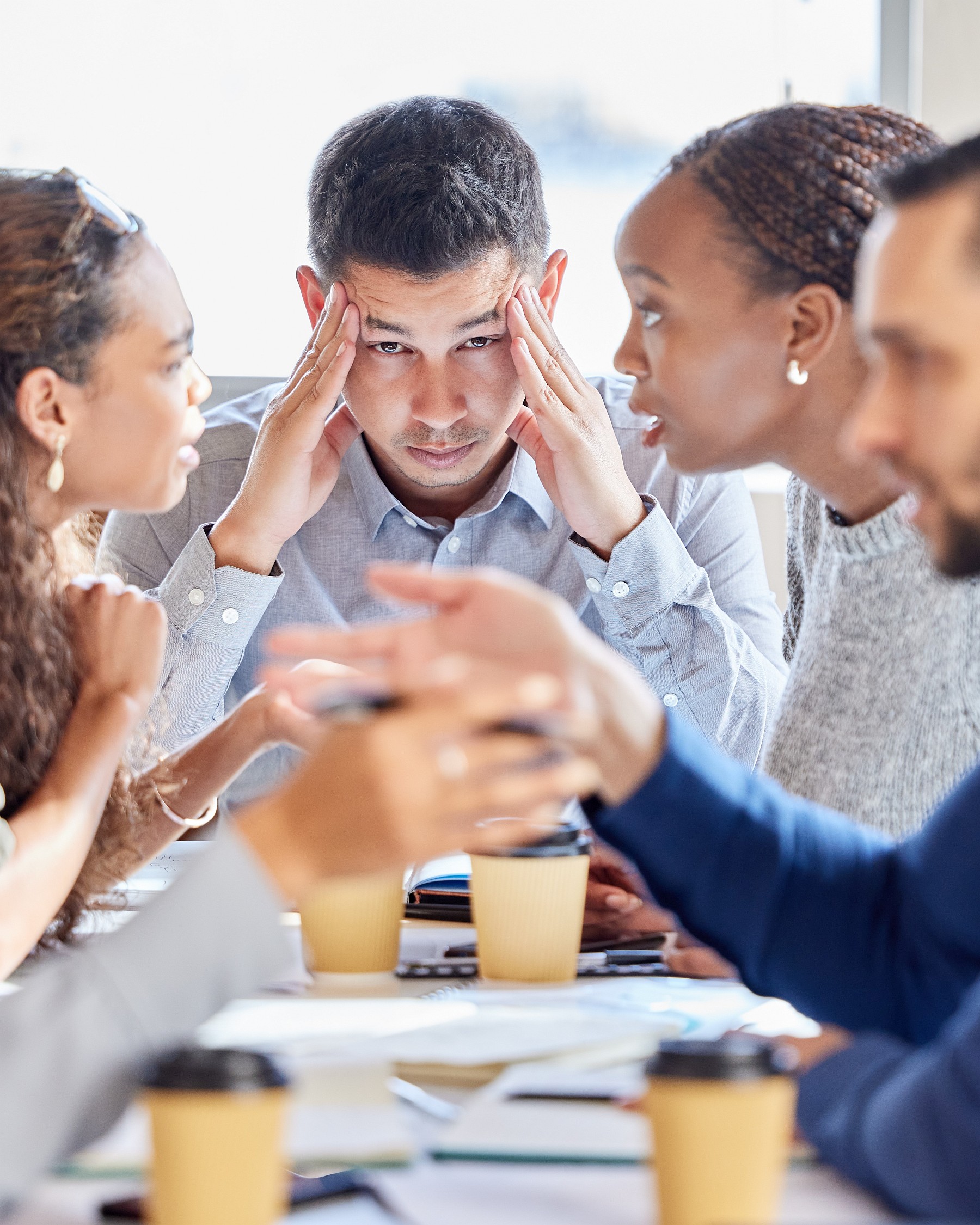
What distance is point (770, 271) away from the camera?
142 centimetres

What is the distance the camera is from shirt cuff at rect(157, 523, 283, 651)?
1.93 meters

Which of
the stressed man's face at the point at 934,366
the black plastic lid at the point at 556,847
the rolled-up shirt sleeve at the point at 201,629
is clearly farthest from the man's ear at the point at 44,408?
the stressed man's face at the point at 934,366

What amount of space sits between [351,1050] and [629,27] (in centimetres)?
279

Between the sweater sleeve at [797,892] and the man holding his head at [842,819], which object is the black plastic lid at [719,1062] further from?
the sweater sleeve at [797,892]

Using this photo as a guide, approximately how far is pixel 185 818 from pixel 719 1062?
3.67 feet

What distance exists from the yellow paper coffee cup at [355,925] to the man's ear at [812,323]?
0.67 meters

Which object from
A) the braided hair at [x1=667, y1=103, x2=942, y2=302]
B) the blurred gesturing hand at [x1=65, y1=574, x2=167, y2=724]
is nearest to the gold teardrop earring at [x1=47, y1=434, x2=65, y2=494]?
the blurred gesturing hand at [x1=65, y1=574, x2=167, y2=724]

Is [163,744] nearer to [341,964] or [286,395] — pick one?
[286,395]

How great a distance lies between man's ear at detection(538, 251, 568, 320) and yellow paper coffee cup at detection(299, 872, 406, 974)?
3.71ft

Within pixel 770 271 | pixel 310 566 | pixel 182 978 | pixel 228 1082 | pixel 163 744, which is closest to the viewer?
pixel 228 1082

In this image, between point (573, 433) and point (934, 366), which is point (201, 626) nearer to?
point (573, 433)

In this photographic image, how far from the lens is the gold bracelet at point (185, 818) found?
157 centimetres

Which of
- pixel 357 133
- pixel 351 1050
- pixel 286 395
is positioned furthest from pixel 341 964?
pixel 357 133

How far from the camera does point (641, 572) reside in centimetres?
190
